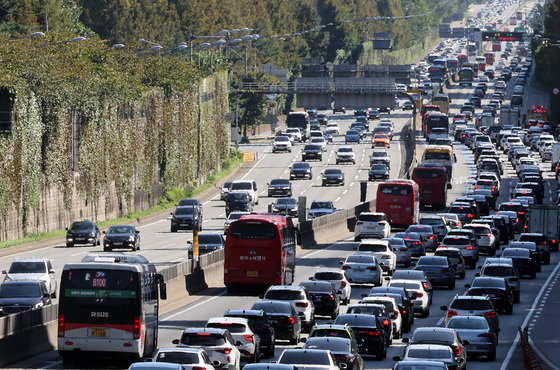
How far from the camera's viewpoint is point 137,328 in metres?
35.4

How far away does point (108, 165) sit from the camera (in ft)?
315

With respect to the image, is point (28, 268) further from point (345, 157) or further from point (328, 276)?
point (345, 157)

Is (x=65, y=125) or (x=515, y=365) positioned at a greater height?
(x=65, y=125)

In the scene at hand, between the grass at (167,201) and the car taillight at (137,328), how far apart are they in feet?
131

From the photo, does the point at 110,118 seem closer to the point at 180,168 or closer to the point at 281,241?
the point at 180,168

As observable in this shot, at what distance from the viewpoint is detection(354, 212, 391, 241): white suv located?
252 feet

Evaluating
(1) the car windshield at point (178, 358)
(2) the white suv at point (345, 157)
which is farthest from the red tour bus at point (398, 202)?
(1) the car windshield at point (178, 358)

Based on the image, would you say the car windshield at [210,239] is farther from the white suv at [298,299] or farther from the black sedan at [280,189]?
the black sedan at [280,189]

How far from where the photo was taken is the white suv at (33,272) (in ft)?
169

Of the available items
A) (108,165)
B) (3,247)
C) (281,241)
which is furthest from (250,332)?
(108,165)

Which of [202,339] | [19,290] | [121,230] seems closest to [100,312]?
[202,339]

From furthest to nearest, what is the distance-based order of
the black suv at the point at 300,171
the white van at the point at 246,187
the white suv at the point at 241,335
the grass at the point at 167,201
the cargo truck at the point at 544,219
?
the black suv at the point at 300,171 → the white van at the point at 246,187 → the cargo truck at the point at 544,219 → the grass at the point at 167,201 → the white suv at the point at 241,335

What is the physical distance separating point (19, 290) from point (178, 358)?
17737mm

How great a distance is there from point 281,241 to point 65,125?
123 ft
